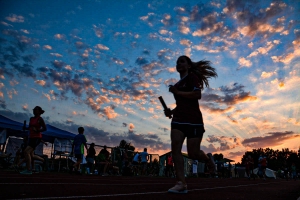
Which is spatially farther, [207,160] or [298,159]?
[298,159]

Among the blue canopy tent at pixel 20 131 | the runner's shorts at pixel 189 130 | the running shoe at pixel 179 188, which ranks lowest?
the running shoe at pixel 179 188

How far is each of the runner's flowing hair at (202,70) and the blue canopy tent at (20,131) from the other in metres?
14.6

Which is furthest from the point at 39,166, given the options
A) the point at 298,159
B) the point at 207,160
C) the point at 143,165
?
the point at 298,159

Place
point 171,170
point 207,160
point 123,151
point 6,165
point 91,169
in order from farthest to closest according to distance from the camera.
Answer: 1. point 171,170
2. point 123,151
3. point 91,169
4. point 6,165
5. point 207,160

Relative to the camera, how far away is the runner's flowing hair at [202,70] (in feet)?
16.2

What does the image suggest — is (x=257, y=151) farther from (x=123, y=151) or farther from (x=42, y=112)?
(x=42, y=112)

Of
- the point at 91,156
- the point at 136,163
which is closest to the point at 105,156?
the point at 91,156

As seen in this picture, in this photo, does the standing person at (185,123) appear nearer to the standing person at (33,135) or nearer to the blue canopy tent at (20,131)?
the standing person at (33,135)

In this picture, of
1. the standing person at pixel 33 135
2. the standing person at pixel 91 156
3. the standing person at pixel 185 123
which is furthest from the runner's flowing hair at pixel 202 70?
the standing person at pixel 91 156

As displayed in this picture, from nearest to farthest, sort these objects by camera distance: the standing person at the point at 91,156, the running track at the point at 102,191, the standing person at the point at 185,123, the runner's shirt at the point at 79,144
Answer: the running track at the point at 102,191, the standing person at the point at 185,123, the runner's shirt at the point at 79,144, the standing person at the point at 91,156

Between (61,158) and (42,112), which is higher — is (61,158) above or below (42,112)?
below

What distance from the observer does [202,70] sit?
16.4 ft

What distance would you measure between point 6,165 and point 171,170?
1153cm

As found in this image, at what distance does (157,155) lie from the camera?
22.6 m
